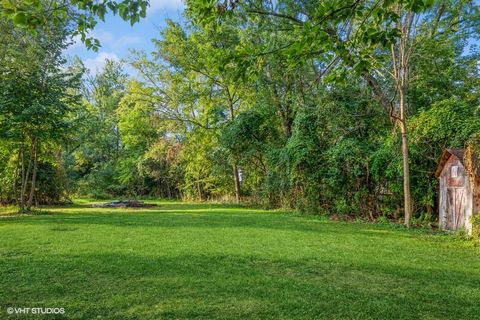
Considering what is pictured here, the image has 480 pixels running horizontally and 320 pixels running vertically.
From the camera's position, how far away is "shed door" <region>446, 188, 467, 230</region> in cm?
927

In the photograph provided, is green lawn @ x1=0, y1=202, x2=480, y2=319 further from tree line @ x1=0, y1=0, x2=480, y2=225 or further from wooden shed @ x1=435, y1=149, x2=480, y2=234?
tree line @ x1=0, y1=0, x2=480, y2=225

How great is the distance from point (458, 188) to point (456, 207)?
1.66ft

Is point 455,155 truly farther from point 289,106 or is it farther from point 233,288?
point 289,106

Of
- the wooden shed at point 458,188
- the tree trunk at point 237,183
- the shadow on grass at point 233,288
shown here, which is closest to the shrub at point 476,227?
the wooden shed at point 458,188

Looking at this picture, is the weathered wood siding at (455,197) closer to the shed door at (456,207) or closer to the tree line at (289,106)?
the shed door at (456,207)

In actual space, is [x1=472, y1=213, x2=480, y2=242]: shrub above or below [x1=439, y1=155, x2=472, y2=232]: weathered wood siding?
below

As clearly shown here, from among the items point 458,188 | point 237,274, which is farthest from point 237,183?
point 237,274

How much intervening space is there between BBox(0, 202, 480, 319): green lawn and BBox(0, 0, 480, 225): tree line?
2.51 metres

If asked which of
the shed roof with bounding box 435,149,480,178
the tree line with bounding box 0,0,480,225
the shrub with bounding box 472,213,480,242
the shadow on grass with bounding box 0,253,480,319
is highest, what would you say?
the tree line with bounding box 0,0,480,225

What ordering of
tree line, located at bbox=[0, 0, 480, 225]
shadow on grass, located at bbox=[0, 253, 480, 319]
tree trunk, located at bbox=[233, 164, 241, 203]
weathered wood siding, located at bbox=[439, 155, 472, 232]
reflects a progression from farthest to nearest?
1. tree trunk, located at bbox=[233, 164, 241, 203]
2. tree line, located at bbox=[0, 0, 480, 225]
3. weathered wood siding, located at bbox=[439, 155, 472, 232]
4. shadow on grass, located at bbox=[0, 253, 480, 319]

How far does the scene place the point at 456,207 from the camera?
377 inches

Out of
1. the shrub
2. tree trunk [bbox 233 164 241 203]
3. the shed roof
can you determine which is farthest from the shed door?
tree trunk [bbox 233 164 241 203]

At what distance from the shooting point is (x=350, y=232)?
9828mm

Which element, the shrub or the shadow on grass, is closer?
the shadow on grass
